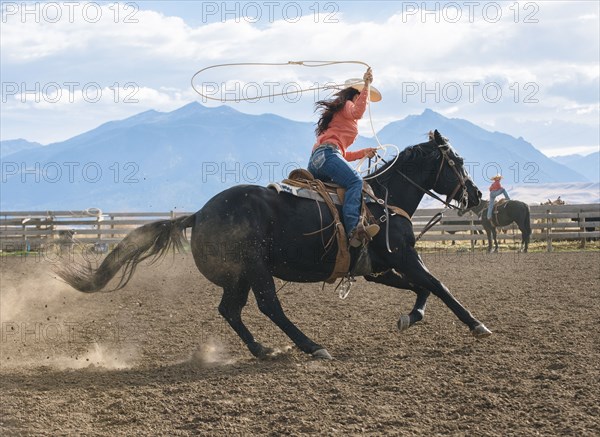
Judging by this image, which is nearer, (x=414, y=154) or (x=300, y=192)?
(x=300, y=192)

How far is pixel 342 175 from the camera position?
22.9ft

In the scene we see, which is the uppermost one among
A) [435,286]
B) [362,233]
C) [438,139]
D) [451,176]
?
[438,139]

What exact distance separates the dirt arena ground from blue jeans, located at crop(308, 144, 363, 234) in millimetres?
1306

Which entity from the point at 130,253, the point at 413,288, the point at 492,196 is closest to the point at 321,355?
the point at 413,288

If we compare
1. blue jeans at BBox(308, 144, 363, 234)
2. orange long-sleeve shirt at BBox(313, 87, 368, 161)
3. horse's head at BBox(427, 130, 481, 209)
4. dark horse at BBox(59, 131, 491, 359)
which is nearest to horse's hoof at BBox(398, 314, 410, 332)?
dark horse at BBox(59, 131, 491, 359)

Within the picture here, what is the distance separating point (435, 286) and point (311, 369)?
63.8 inches

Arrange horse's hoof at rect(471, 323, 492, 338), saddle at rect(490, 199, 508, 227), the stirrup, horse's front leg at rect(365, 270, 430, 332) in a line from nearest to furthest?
1. the stirrup
2. horse's hoof at rect(471, 323, 492, 338)
3. horse's front leg at rect(365, 270, 430, 332)
4. saddle at rect(490, 199, 508, 227)

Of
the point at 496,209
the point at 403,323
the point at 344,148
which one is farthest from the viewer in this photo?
the point at 496,209

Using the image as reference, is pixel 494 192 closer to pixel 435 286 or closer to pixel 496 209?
pixel 496 209

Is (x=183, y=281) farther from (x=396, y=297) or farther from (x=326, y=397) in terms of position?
(x=326, y=397)

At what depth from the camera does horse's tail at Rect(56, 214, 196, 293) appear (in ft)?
22.6

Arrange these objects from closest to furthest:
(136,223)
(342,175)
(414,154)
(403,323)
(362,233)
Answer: (362,233) < (342,175) < (403,323) < (414,154) < (136,223)

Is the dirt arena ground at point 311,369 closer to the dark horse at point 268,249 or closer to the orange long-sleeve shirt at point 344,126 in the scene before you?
the dark horse at point 268,249

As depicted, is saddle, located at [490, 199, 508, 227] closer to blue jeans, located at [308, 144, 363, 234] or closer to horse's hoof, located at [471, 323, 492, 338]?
horse's hoof, located at [471, 323, 492, 338]
